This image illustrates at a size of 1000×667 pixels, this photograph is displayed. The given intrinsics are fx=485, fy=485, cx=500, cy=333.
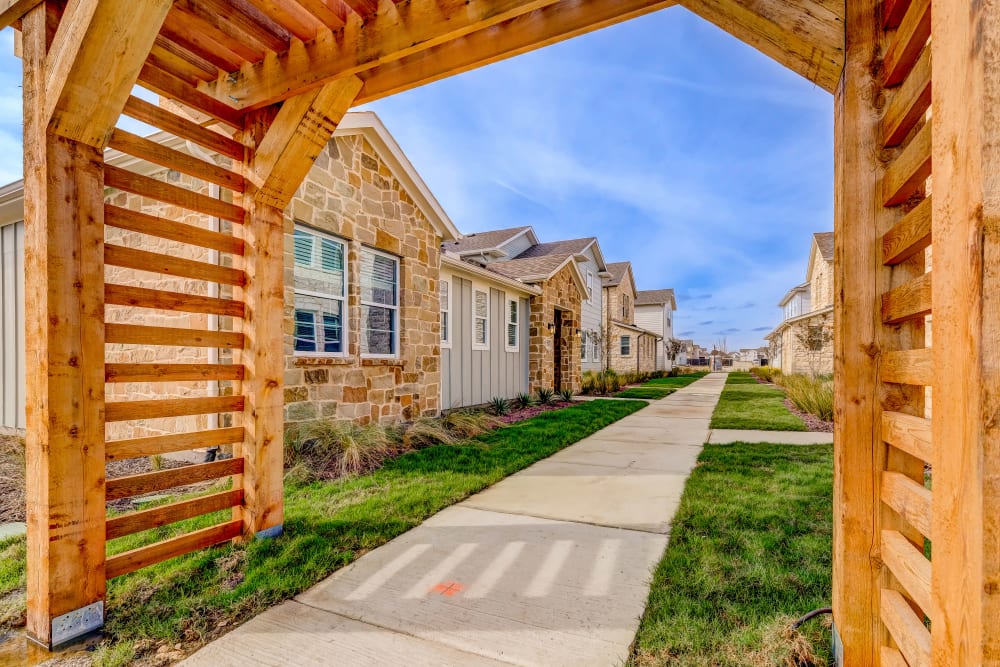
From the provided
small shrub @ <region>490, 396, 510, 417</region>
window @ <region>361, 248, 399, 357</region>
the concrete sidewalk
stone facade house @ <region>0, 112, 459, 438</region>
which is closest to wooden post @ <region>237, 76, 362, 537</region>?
the concrete sidewalk

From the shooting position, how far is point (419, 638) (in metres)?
2.22

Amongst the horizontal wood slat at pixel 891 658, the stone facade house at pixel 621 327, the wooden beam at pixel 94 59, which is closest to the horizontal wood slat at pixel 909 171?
the horizontal wood slat at pixel 891 658

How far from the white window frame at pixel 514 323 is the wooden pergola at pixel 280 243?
27.3ft

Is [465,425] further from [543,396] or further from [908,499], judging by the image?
[908,499]

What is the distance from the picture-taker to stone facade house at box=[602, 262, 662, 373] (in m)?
22.3

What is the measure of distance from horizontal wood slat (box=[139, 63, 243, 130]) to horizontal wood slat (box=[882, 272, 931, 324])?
354 centimetres

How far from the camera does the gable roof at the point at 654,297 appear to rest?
33.7 meters

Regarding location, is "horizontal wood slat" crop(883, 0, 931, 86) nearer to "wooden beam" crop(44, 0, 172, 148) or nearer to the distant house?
"wooden beam" crop(44, 0, 172, 148)

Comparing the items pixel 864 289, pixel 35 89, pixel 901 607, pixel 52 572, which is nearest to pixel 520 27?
pixel 864 289

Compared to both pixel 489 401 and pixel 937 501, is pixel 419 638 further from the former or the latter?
pixel 489 401

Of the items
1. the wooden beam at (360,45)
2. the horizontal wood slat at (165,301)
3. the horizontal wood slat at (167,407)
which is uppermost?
the wooden beam at (360,45)

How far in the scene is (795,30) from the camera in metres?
1.81

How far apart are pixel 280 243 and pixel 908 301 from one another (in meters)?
3.33

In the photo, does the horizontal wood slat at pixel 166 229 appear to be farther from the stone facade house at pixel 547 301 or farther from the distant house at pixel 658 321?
the distant house at pixel 658 321
